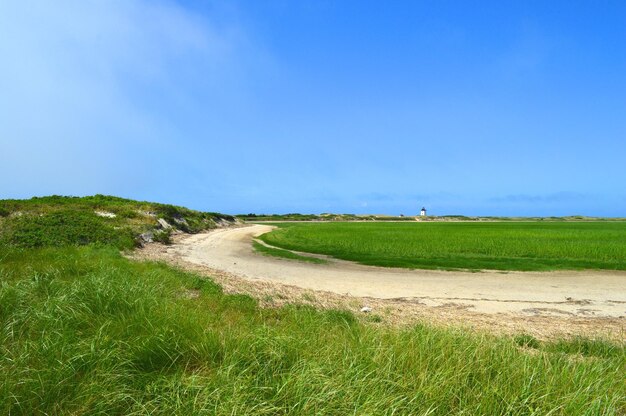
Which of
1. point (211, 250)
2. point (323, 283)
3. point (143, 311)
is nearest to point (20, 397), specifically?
point (143, 311)

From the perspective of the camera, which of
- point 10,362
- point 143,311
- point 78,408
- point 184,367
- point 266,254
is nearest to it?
point 78,408

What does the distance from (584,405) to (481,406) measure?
3.15ft

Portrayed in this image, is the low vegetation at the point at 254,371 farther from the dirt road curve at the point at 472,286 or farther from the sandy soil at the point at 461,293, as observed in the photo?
the dirt road curve at the point at 472,286

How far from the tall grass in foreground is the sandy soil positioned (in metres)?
3.80

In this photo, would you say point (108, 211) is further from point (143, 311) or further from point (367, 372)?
point (367, 372)

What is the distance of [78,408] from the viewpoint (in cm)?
352

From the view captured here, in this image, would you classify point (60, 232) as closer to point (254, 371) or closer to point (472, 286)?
point (472, 286)

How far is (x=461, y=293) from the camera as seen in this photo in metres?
13.7

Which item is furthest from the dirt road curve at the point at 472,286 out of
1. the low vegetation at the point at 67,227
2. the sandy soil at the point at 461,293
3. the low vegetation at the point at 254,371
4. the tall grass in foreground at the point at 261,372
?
the tall grass in foreground at the point at 261,372

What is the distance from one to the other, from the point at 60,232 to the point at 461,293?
20.6 m

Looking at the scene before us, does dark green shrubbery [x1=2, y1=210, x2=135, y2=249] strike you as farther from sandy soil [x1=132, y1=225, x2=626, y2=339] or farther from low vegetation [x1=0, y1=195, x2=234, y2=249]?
sandy soil [x1=132, y1=225, x2=626, y2=339]

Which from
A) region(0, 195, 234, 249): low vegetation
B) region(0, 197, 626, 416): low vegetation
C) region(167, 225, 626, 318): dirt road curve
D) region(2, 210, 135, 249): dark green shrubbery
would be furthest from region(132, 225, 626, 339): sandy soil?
region(0, 195, 234, 249): low vegetation

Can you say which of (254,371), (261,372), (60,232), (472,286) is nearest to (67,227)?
(60,232)

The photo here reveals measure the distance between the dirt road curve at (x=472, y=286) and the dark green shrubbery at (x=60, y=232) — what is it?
20.1 feet
